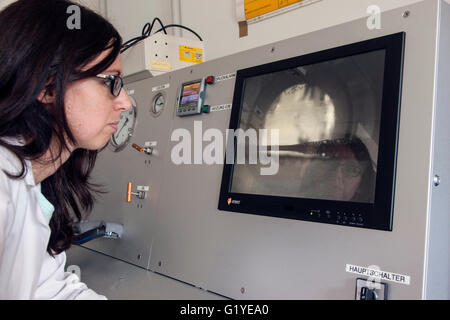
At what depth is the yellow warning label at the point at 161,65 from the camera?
164 cm

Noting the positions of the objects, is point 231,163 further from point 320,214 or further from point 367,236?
point 367,236

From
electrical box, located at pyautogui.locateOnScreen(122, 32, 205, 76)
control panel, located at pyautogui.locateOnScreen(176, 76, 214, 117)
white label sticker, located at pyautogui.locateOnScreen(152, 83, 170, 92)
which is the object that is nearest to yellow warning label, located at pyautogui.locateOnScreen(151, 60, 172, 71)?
electrical box, located at pyautogui.locateOnScreen(122, 32, 205, 76)

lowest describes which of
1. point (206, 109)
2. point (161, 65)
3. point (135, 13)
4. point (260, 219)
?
point (260, 219)

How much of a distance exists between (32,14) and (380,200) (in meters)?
0.88

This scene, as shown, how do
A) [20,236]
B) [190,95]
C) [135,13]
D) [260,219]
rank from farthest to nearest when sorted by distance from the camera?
[135,13]
[190,95]
[260,219]
[20,236]

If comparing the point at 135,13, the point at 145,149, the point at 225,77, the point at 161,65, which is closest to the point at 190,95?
the point at 225,77

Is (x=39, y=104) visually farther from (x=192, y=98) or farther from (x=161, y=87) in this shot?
(x=161, y=87)

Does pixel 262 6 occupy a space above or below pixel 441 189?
above

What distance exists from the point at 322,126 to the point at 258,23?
1.08 meters

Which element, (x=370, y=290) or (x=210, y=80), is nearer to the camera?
(x=370, y=290)

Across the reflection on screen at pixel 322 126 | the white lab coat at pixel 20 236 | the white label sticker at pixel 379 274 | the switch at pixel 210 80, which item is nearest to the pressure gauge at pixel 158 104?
the switch at pixel 210 80

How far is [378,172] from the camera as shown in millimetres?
812

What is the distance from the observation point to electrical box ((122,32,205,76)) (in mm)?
1638
